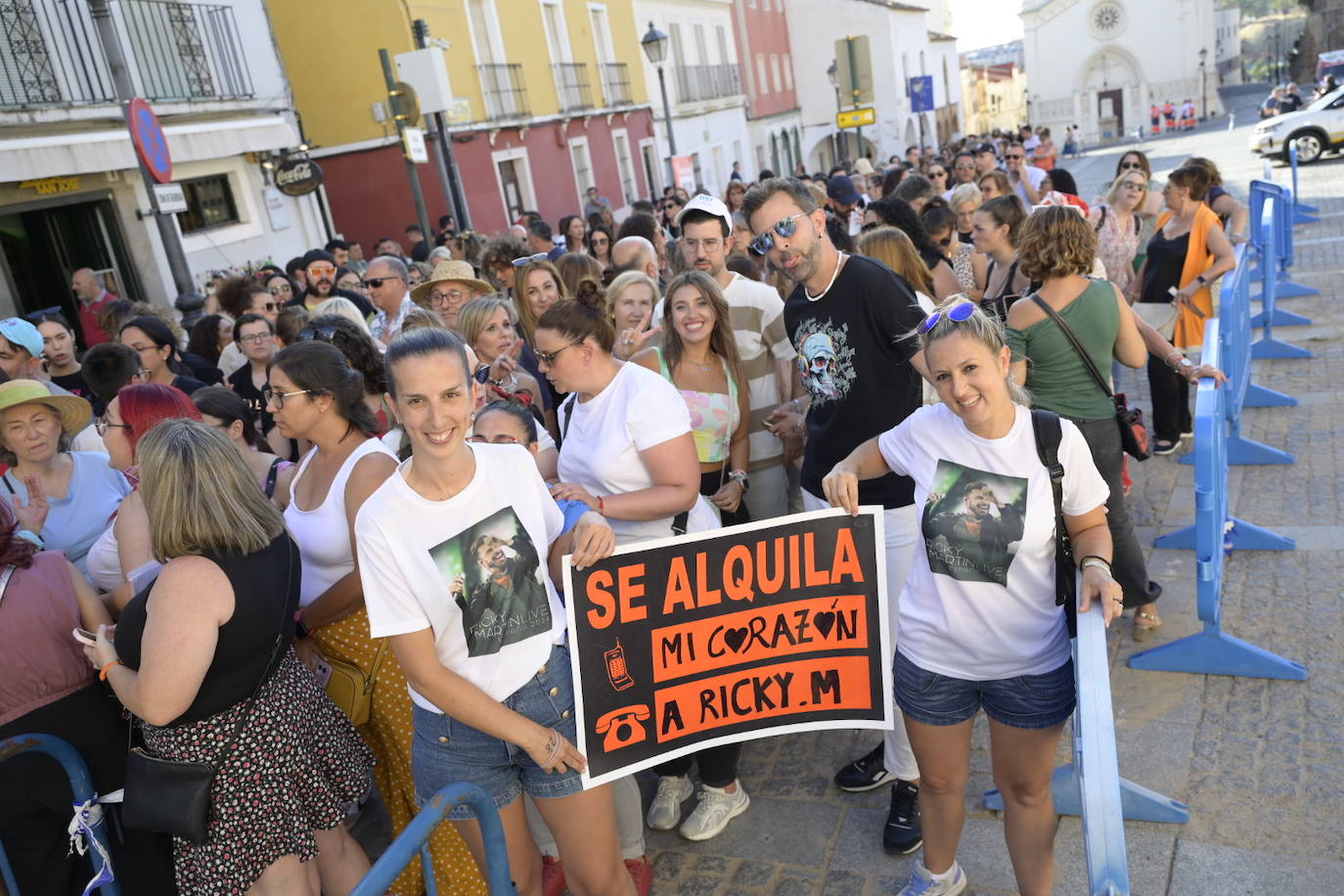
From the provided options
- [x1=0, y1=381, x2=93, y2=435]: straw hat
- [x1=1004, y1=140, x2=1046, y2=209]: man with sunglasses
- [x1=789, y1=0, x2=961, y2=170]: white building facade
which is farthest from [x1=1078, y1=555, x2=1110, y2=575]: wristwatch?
[x1=789, y1=0, x2=961, y2=170]: white building facade

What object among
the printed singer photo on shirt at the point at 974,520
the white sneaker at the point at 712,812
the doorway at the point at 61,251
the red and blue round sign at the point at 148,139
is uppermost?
the red and blue round sign at the point at 148,139

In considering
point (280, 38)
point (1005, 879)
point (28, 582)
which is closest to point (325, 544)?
point (28, 582)

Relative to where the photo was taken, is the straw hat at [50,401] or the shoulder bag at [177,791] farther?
the straw hat at [50,401]

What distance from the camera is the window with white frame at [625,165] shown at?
2769cm

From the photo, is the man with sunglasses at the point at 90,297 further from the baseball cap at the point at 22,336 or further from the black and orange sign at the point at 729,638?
the black and orange sign at the point at 729,638

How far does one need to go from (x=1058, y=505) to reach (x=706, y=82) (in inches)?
1304

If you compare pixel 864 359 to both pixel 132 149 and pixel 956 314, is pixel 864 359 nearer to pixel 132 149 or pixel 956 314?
pixel 956 314

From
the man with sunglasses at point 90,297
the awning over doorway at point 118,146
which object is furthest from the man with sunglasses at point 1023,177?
the awning over doorway at point 118,146

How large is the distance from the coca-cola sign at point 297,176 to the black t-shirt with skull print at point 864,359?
1279 centimetres

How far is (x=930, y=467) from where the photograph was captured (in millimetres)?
2570

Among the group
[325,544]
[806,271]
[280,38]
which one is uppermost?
[280,38]

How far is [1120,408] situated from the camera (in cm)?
396

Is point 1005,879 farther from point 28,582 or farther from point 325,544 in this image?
point 28,582

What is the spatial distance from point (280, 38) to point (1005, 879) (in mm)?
21103
